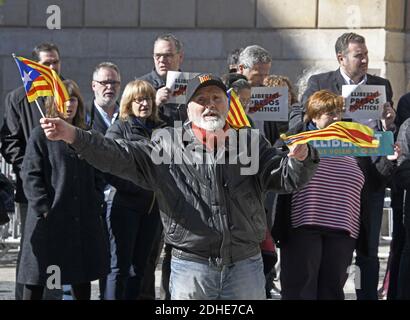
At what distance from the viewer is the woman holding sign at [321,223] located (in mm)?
8867

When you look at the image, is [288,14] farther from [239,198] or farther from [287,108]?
[239,198]

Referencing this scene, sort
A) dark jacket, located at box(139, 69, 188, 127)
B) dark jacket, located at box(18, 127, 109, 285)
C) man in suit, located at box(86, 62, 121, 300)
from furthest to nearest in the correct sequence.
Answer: man in suit, located at box(86, 62, 121, 300) → dark jacket, located at box(139, 69, 188, 127) → dark jacket, located at box(18, 127, 109, 285)

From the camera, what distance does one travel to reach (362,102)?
928cm

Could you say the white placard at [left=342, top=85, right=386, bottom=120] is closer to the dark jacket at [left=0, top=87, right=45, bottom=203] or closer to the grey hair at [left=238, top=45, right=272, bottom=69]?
the grey hair at [left=238, top=45, right=272, bottom=69]

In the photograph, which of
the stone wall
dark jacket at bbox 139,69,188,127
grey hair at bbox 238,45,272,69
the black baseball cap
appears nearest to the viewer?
the black baseball cap

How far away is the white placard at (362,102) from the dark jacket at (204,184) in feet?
8.12

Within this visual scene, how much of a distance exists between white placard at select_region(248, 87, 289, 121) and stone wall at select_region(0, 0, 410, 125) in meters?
6.14

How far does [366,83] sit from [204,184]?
11.5 feet

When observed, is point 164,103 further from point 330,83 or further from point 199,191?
point 199,191

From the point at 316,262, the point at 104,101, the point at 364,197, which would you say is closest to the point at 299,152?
the point at 316,262

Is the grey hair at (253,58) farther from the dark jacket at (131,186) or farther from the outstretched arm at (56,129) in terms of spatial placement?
the outstretched arm at (56,129)

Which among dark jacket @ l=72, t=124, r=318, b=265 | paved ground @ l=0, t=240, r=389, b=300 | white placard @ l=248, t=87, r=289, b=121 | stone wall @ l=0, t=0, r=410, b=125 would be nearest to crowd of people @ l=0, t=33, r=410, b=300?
dark jacket @ l=72, t=124, r=318, b=265

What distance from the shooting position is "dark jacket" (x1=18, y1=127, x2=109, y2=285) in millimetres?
8969
